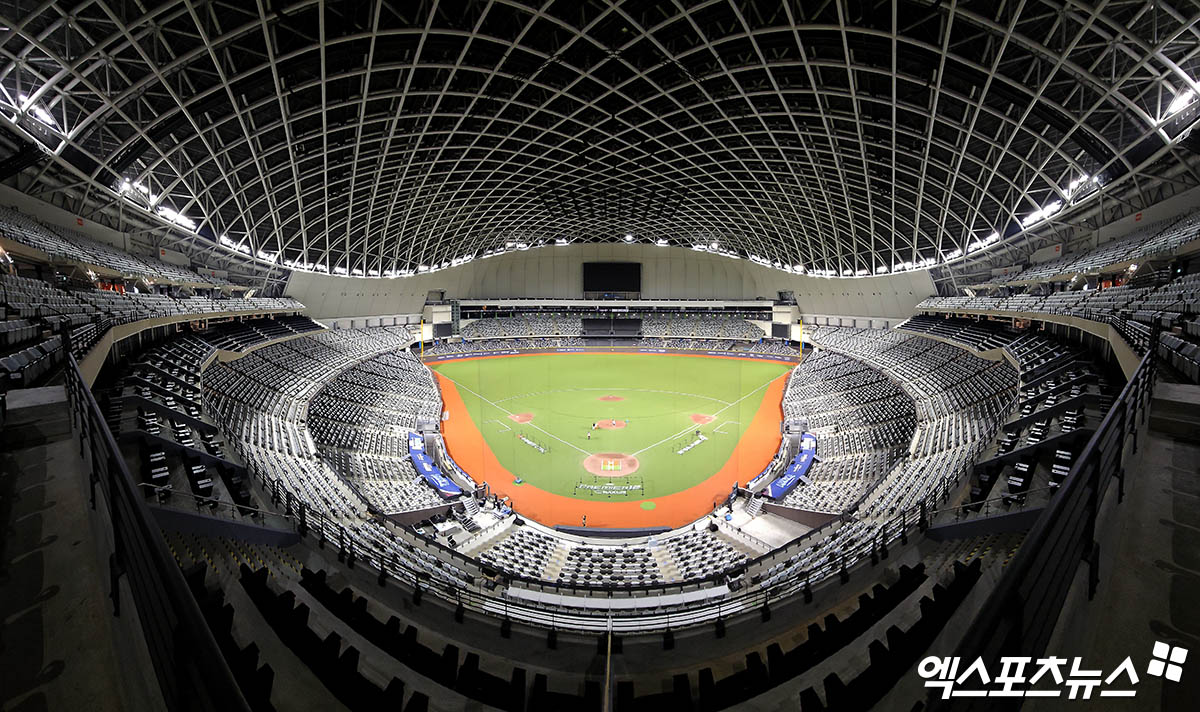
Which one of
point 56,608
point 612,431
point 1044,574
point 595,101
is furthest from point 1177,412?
point 612,431

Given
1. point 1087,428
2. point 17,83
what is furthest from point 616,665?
point 17,83

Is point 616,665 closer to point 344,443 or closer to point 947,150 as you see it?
point 344,443

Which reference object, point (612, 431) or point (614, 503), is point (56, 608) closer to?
point (614, 503)

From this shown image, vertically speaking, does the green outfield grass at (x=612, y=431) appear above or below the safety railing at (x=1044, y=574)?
below

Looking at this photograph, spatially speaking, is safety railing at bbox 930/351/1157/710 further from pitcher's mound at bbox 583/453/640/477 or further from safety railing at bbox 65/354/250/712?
pitcher's mound at bbox 583/453/640/477

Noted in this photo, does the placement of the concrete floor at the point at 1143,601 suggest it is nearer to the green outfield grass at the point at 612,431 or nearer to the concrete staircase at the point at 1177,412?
the concrete staircase at the point at 1177,412

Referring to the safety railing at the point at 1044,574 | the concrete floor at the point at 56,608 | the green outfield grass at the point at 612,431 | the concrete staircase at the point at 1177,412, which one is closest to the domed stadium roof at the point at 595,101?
the concrete staircase at the point at 1177,412

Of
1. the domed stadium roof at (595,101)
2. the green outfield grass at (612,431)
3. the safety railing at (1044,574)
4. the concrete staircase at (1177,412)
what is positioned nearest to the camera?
the safety railing at (1044,574)

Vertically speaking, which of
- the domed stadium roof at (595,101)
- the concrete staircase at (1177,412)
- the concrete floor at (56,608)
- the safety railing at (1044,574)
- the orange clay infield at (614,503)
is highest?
the domed stadium roof at (595,101)
